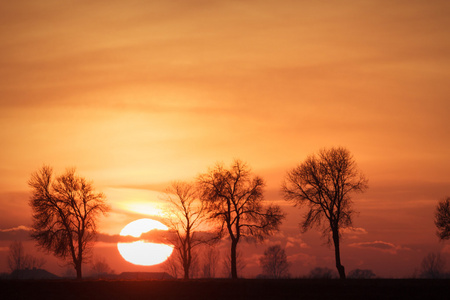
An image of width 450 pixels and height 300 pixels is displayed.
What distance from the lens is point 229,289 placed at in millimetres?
52188

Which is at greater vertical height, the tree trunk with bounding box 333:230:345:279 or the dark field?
the tree trunk with bounding box 333:230:345:279

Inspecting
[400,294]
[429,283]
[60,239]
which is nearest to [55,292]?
[60,239]

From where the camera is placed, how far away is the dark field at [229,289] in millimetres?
49719

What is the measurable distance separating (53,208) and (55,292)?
25.0 metres

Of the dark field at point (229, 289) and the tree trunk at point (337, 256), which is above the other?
the tree trunk at point (337, 256)

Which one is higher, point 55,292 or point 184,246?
point 184,246

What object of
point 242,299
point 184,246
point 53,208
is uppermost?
point 53,208

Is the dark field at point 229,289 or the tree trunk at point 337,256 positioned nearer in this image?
the dark field at point 229,289

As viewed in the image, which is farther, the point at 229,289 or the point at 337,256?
the point at 337,256

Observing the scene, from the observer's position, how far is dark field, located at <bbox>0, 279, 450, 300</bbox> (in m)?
49.7

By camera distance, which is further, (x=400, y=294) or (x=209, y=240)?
(x=209, y=240)

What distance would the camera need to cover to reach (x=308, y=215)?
222 ft

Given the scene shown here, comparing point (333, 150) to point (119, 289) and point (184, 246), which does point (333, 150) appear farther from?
point (119, 289)

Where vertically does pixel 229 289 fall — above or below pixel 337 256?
below
